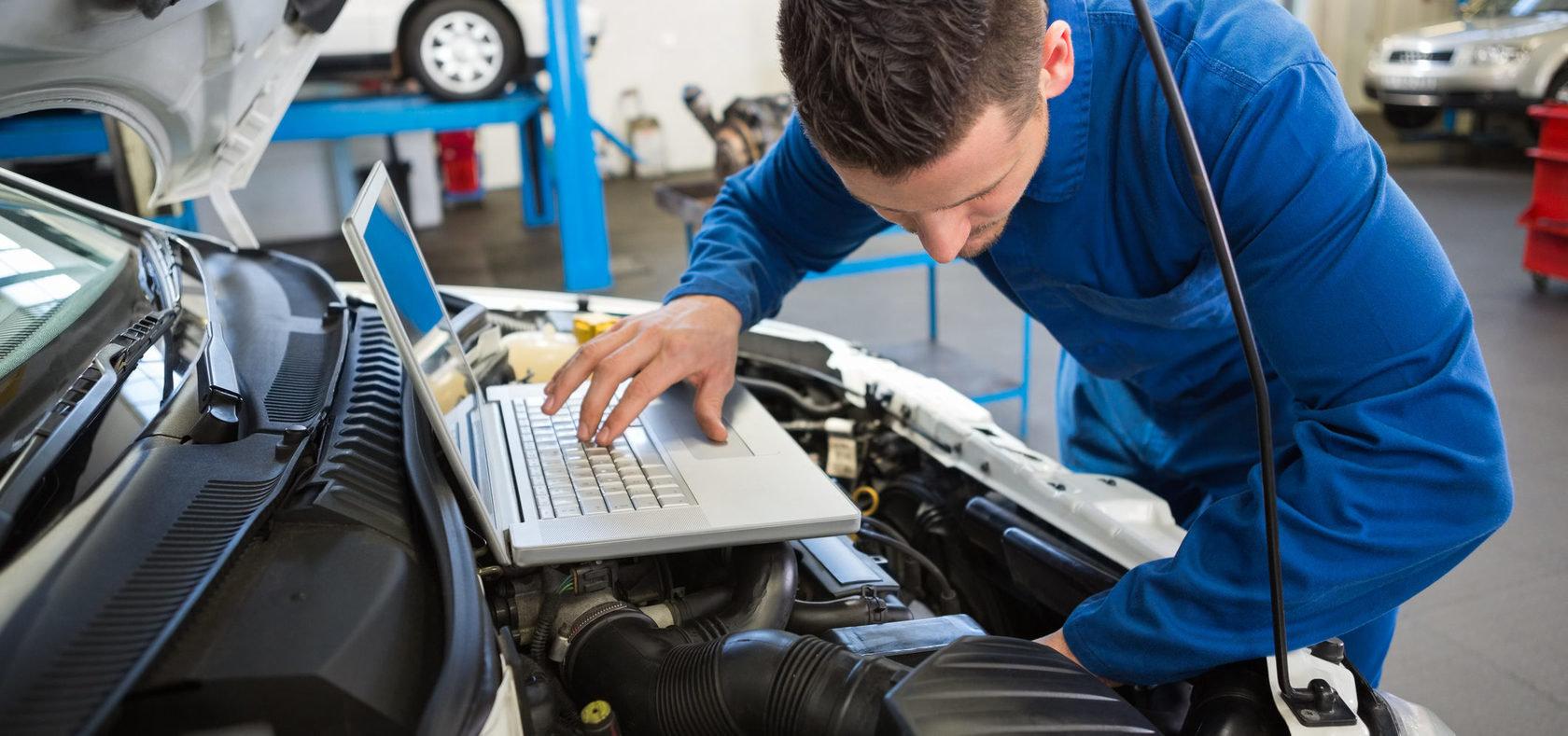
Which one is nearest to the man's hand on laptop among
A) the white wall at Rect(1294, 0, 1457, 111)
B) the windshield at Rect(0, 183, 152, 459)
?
the windshield at Rect(0, 183, 152, 459)

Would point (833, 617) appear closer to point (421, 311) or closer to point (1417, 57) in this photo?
point (421, 311)

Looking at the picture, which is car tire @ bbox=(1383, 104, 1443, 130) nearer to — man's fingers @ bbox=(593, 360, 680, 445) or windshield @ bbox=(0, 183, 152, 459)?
man's fingers @ bbox=(593, 360, 680, 445)

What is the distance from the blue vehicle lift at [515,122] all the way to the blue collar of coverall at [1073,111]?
3569 millimetres

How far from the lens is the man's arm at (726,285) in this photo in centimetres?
127

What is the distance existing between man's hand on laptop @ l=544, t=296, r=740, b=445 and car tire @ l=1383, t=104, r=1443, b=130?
769cm

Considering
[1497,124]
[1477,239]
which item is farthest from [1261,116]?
[1497,124]

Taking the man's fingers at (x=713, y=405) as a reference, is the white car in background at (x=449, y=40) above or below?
above

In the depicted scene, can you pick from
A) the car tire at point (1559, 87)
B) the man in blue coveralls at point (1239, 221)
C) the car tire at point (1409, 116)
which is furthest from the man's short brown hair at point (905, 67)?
the car tire at point (1409, 116)

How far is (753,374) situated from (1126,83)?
86 centimetres

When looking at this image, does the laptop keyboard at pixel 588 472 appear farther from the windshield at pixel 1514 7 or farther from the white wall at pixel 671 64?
the windshield at pixel 1514 7

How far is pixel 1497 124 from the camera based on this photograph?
8.19 m

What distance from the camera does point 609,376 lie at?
1.26m

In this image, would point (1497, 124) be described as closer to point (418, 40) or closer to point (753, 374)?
point (418, 40)

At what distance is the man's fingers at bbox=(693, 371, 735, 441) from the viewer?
49.6 inches
